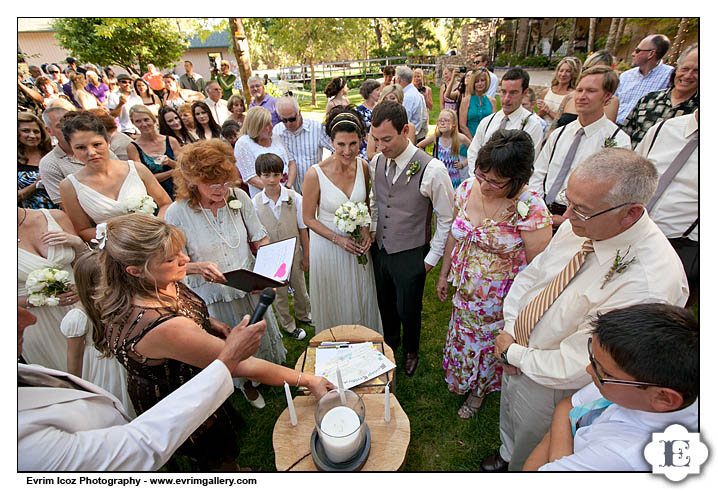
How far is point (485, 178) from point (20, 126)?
16.7 feet

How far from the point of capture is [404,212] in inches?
120

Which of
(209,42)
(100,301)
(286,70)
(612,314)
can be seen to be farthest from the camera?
(209,42)

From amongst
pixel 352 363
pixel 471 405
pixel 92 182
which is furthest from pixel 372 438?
pixel 92 182

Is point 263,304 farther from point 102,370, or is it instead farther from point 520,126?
point 520,126

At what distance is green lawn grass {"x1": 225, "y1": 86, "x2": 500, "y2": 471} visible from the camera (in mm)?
2857

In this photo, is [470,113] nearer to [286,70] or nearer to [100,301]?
[100,301]

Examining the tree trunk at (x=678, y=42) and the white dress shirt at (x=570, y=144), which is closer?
the white dress shirt at (x=570, y=144)

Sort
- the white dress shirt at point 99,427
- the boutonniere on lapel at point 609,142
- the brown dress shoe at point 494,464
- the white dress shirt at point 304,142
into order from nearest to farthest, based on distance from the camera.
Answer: the white dress shirt at point 99,427
the brown dress shoe at point 494,464
the boutonniere on lapel at point 609,142
the white dress shirt at point 304,142

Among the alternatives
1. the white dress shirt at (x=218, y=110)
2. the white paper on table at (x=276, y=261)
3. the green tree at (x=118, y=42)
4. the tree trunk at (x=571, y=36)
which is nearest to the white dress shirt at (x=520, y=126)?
the white paper on table at (x=276, y=261)

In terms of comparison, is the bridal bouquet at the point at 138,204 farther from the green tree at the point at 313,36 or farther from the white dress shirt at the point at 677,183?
the green tree at the point at 313,36

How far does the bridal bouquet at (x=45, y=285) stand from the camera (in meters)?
2.67

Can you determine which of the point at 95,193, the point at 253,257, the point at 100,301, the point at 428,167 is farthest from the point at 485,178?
the point at 95,193

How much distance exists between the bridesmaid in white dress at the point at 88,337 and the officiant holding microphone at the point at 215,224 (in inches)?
30.7
